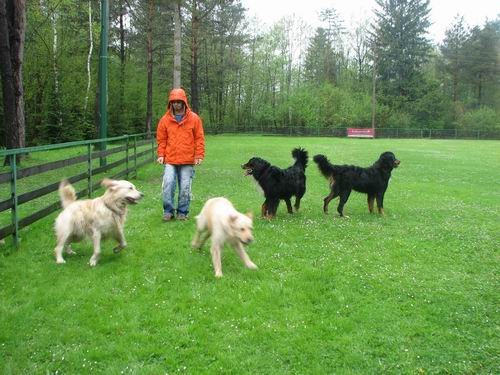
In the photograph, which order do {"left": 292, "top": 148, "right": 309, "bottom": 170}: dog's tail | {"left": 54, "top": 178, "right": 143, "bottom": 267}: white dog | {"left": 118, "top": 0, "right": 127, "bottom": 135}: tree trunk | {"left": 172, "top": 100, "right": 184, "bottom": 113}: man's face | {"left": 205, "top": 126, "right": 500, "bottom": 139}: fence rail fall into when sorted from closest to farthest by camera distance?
{"left": 54, "top": 178, "right": 143, "bottom": 267}: white dog < {"left": 172, "top": 100, "right": 184, "bottom": 113}: man's face < {"left": 292, "top": 148, "right": 309, "bottom": 170}: dog's tail < {"left": 118, "top": 0, "right": 127, "bottom": 135}: tree trunk < {"left": 205, "top": 126, "right": 500, "bottom": 139}: fence rail

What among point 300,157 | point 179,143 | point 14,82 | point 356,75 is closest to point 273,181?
point 300,157

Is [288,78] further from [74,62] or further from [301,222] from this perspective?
[301,222]

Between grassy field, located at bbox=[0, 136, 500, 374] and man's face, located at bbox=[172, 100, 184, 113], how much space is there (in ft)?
6.67

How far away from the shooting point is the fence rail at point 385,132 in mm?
52406

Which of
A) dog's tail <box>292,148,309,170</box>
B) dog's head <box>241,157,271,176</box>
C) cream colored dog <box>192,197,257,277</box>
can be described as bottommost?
cream colored dog <box>192,197,257,277</box>

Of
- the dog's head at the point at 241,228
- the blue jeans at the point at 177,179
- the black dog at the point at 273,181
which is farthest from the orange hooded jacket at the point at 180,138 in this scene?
the dog's head at the point at 241,228

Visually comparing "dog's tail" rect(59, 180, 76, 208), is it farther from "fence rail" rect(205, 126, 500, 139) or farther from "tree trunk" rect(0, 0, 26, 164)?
"fence rail" rect(205, 126, 500, 139)

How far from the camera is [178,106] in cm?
742

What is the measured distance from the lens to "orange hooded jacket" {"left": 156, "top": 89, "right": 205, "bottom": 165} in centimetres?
743

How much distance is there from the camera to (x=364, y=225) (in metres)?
8.12

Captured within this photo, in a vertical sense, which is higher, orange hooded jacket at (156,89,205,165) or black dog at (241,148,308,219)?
orange hooded jacket at (156,89,205,165)

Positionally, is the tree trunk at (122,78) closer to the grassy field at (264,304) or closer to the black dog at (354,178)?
the grassy field at (264,304)

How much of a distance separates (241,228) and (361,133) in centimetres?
4830

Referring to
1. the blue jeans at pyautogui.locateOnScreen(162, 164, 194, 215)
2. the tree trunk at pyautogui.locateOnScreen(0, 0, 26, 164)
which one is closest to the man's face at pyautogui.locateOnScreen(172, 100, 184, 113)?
the blue jeans at pyautogui.locateOnScreen(162, 164, 194, 215)
